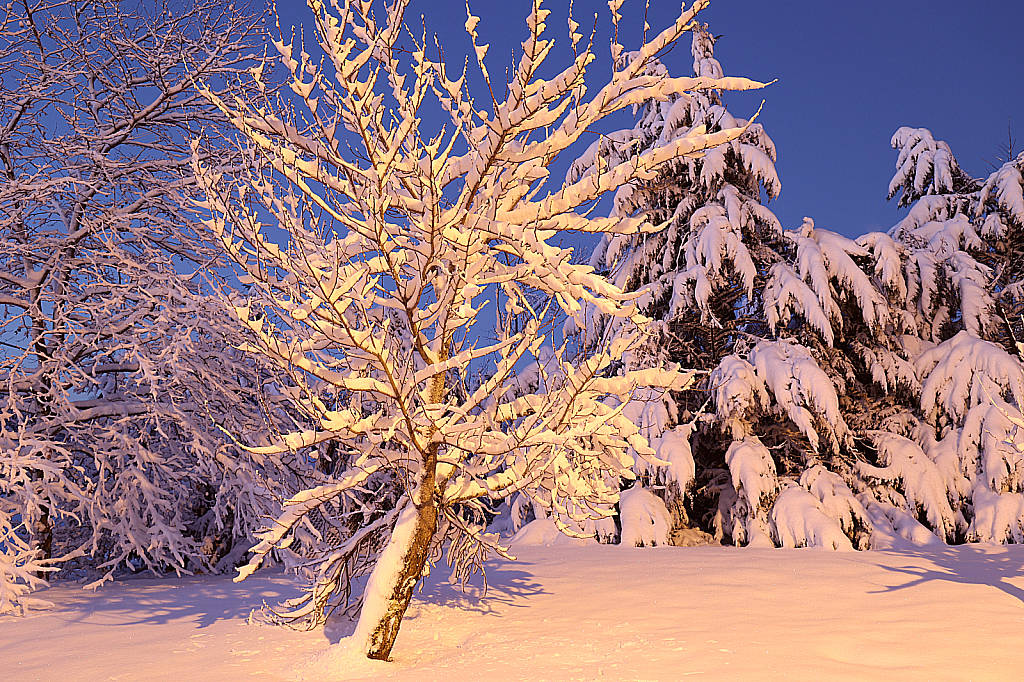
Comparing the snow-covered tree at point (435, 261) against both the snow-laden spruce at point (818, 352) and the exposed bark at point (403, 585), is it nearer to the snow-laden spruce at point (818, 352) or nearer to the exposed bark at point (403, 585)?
the exposed bark at point (403, 585)

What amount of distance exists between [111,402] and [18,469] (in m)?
1.60

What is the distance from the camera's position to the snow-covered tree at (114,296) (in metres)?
7.61

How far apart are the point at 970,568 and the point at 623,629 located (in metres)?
3.86

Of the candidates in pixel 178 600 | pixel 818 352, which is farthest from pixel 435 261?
pixel 818 352

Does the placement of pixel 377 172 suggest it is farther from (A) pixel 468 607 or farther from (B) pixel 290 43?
(A) pixel 468 607

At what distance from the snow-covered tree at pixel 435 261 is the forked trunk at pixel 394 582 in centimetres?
1

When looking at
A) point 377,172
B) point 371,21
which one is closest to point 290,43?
point 371,21

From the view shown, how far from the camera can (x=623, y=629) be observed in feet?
15.7

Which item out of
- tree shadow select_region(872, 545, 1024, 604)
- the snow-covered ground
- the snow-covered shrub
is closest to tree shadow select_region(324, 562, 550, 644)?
the snow-covered ground

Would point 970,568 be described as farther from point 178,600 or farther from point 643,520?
point 178,600

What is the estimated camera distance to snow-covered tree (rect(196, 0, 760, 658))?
12.4 feet

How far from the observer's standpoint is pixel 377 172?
12.1 ft

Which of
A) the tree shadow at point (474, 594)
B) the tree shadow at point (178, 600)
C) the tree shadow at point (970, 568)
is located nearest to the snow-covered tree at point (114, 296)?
the tree shadow at point (178, 600)

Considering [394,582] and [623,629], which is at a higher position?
[394,582]
